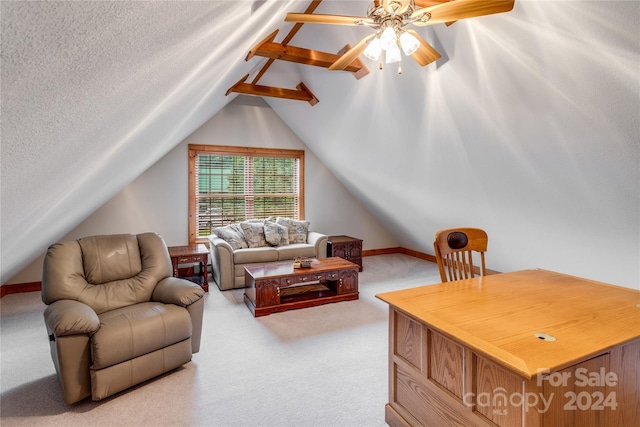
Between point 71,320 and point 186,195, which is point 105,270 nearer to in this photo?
point 71,320

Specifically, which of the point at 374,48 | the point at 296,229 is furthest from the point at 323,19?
the point at 296,229

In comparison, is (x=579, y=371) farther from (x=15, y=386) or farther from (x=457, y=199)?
(x=15, y=386)

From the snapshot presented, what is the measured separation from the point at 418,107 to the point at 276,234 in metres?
2.85

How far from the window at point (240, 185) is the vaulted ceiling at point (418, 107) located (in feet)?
4.94

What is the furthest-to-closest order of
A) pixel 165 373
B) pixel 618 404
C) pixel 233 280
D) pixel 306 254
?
pixel 306 254 → pixel 233 280 → pixel 165 373 → pixel 618 404

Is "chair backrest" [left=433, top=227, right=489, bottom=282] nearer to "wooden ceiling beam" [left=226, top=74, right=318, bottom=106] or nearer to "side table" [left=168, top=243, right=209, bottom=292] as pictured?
"wooden ceiling beam" [left=226, top=74, right=318, bottom=106]

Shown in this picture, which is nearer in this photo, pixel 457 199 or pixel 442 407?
pixel 442 407

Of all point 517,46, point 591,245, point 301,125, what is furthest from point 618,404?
point 301,125

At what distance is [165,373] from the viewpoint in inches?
91.8

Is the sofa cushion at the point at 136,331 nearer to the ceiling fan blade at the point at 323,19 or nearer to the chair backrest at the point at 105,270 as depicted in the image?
the chair backrest at the point at 105,270

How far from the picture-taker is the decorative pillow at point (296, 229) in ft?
17.0

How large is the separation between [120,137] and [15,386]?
1886mm

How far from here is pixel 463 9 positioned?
1511 millimetres

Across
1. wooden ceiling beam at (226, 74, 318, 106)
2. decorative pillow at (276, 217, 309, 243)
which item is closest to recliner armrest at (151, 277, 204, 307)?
decorative pillow at (276, 217, 309, 243)
